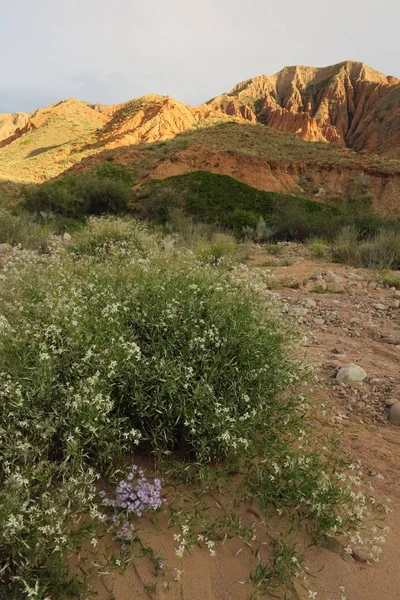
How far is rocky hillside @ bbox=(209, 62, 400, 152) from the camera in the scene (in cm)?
6325

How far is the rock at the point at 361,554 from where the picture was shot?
208 cm

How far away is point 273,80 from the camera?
8844cm

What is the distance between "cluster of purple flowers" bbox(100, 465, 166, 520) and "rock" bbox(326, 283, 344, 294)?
542 cm

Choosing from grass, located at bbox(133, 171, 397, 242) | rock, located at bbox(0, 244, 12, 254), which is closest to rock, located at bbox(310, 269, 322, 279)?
rock, located at bbox(0, 244, 12, 254)

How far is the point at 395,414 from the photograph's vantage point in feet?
10.7

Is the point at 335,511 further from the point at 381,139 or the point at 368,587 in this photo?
the point at 381,139

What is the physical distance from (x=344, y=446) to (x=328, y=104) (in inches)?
3302

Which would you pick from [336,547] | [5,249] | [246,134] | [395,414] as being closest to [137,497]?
[336,547]

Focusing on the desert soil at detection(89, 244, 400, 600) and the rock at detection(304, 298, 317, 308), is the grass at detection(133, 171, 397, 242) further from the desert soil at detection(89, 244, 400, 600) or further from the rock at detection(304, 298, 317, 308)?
the desert soil at detection(89, 244, 400, 600)

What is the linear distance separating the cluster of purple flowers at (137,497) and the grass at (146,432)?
1cm

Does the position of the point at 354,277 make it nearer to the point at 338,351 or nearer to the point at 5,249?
the point at 338,351

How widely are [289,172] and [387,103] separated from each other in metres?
52.7

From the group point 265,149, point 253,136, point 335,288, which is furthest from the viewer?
point 253,136

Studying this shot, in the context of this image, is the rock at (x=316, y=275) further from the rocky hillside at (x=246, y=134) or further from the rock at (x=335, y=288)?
the rocky hillside at (x=246, y=134)
